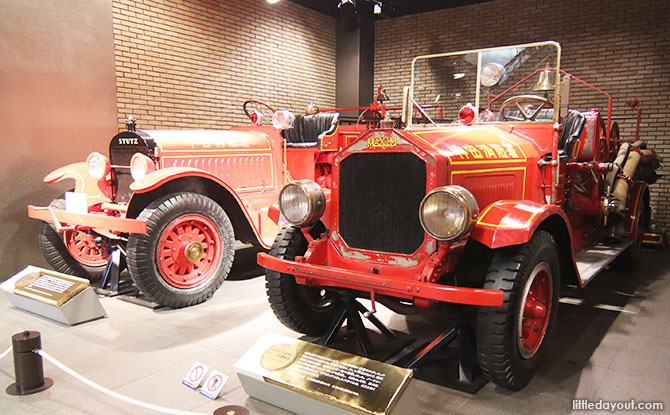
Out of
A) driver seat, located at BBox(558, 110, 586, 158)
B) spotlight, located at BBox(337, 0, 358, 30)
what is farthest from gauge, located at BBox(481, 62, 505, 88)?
spotlight, located at BBox(337, 0, 358, 30)

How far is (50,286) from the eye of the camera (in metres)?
3.54

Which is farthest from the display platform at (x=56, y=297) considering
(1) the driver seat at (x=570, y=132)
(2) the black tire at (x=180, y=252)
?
(1) the driver seat at (x=570, y=132)

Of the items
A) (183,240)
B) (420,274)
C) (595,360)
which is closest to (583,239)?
(595,360)

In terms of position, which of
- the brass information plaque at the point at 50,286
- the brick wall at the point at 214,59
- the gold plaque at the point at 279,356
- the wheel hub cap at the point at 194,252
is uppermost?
the brick wall at the point at 214,59

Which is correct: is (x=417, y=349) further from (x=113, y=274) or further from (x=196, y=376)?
(x=113, y=274)

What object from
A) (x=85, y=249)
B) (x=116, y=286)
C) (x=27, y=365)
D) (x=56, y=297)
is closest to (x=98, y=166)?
(x=85, y=249)

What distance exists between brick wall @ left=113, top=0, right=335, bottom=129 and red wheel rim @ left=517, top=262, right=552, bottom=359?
202 inches

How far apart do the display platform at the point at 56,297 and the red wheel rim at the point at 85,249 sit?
0.75 metres

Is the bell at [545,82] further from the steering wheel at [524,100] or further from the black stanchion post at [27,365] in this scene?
the black stanchion post at [27,365]

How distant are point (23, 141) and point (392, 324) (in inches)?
165

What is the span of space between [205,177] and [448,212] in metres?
2.67

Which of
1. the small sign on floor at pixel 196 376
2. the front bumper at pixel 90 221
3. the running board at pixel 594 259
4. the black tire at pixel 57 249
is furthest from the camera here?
the black tire at pixel 57 249

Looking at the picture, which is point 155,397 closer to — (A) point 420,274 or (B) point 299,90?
(A) point 420,274

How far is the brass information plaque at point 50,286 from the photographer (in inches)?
134
